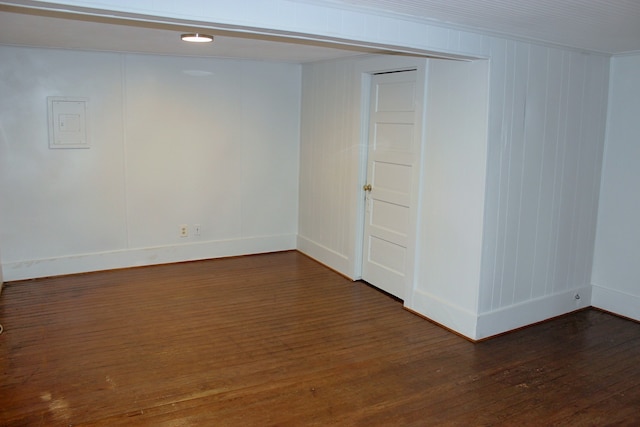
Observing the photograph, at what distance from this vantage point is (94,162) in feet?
17.7

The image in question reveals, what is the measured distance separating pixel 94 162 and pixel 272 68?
223cm

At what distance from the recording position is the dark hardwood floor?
120 inches

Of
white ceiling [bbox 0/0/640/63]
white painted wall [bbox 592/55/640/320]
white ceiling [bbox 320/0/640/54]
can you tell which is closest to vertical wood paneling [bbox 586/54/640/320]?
white painted wall [bbox 592/55/640/320]

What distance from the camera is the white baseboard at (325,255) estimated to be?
5.64 meters

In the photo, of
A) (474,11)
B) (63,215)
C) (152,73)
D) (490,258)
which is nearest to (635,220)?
(490,258)

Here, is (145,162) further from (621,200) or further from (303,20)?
(621,200)

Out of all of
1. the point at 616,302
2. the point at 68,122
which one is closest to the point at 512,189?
the point at 616,302

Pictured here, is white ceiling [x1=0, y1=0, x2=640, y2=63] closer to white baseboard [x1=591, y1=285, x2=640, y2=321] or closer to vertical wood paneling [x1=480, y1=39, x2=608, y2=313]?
vertical wood paneling [x1=480, y1=39, x2=608, y2=313]

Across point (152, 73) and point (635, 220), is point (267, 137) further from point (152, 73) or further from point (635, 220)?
point (635, 220)

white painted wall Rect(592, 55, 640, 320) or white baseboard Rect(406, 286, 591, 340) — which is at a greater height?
white painted wall Rect(592, 55, 640, 320)

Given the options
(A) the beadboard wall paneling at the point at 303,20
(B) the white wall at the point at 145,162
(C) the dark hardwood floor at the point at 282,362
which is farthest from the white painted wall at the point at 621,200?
(B) the white wall at the point at 145,162

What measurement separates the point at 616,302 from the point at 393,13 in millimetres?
3353

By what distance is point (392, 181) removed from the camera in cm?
494

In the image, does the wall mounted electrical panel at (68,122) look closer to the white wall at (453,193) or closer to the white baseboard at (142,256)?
the white baseboard at (142,256)
